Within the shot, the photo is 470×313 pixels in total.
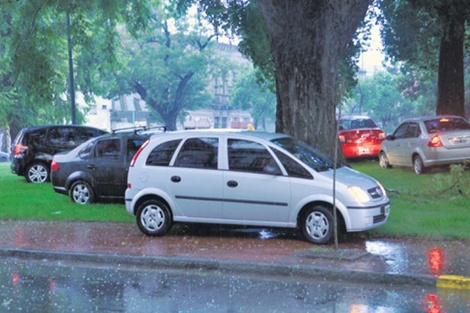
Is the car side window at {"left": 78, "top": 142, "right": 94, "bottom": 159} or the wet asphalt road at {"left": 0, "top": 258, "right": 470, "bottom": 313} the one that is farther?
the car side window at {"left": 78, "top": 142, "right": 94, "bottom": 159}

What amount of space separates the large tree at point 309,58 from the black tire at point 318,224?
3926 millimetres

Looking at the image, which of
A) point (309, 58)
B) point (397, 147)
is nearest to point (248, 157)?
point (309, 58)

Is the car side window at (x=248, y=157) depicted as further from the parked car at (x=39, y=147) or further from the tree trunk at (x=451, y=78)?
the tree trunk at (x=451, y=78)

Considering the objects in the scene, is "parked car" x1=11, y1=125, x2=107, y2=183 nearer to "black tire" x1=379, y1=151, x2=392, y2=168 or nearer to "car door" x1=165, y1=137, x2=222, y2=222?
"black tire" x1=379, y1=151, x2=392, y2=168

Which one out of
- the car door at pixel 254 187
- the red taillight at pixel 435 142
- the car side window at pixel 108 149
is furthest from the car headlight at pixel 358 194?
the red taillight at pixel 435 142

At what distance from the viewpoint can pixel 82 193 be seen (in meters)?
15.6

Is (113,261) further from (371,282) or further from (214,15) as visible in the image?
(214,15)

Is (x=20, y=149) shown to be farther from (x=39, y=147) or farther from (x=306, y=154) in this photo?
(x=306, y=154)

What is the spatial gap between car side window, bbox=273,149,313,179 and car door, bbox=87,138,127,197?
5.00 m

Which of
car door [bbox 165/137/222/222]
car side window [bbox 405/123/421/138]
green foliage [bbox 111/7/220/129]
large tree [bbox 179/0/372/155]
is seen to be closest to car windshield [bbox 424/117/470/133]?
car side window [bbox 405/123/421/138]

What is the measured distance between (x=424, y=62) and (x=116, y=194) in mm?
23081

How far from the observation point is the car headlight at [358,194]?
34.8 feet

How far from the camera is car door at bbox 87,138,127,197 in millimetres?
15250

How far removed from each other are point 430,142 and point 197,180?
412 inches
